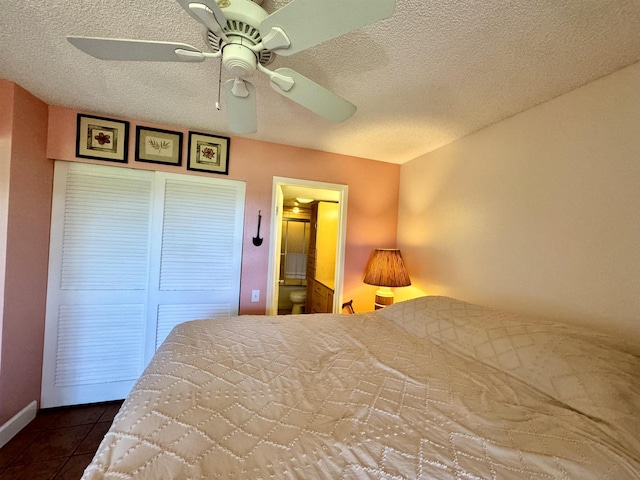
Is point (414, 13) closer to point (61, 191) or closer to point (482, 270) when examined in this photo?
point (482, 270)

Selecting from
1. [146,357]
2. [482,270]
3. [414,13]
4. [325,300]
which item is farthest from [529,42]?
[146,357]

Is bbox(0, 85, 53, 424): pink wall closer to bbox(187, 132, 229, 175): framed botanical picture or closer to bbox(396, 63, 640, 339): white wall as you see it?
bbox(187, 132, 229, 175): framed botanical picture

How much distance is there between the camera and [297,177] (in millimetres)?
2463

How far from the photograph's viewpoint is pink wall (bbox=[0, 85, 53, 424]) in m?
1.62

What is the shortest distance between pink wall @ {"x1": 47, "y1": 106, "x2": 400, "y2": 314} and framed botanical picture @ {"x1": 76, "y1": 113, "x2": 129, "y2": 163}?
0.05 metres

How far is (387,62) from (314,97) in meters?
0.47

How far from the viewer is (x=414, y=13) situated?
3.24 feet

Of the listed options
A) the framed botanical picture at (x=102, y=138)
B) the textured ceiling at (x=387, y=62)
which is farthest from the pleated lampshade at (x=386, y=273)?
the framed botanical picture at (x=102, y=138)

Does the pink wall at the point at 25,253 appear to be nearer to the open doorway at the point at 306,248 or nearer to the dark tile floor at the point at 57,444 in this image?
the dark tile floor at the point at 57,444

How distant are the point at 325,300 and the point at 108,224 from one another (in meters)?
2.25

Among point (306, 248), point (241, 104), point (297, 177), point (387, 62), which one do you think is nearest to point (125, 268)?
point (297, 177)

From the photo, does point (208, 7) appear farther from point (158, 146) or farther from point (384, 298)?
point (384, 298)

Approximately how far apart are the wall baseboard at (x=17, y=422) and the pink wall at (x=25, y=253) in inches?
1.4

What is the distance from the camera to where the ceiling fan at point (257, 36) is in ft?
2.33
